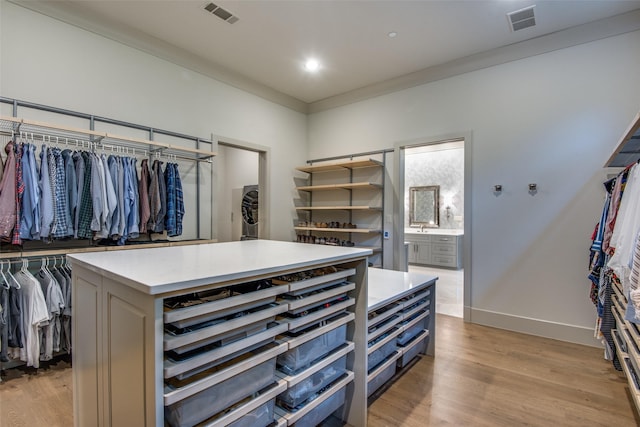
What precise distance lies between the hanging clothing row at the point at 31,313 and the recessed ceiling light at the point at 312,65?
3.33 m

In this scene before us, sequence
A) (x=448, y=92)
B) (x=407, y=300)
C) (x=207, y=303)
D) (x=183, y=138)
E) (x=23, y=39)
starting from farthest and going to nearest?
(x=448, y=92) < (x=183, y=138) < (x=23, y=39) < (x=407, y=300) < (x=207, y=303)

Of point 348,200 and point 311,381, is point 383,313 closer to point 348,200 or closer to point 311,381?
point 311,381

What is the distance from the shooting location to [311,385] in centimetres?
146

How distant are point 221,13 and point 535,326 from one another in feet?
14.4

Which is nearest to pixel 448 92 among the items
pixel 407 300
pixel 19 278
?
pixel 407 300

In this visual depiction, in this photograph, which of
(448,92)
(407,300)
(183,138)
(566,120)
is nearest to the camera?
(407,300)

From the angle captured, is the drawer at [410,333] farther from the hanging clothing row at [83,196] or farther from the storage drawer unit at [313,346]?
the hanging clothing row at [83,196]

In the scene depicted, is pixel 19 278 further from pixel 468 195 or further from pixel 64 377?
pixel 468 195

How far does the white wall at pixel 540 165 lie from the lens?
2.92 m

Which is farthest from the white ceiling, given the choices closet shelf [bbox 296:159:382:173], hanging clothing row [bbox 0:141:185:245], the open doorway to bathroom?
the open doorway to bathroom

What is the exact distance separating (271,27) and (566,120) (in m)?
3.09

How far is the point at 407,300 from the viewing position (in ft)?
7.59

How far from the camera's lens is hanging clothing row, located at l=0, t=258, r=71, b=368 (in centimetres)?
223

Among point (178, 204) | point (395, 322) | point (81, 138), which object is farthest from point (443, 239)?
point (81, 138)
